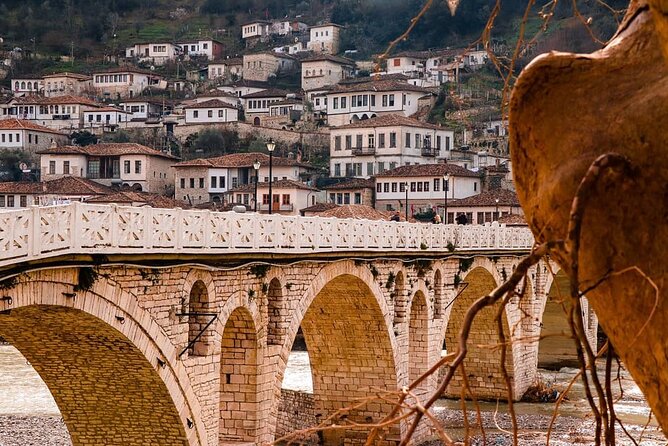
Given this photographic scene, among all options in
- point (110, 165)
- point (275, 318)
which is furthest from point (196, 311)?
point (110, 165)

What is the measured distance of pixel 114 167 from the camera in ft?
277

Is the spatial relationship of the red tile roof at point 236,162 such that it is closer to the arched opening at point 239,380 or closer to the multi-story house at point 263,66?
the multi-story house at point 263,66

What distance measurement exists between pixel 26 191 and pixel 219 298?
51843 millimetres

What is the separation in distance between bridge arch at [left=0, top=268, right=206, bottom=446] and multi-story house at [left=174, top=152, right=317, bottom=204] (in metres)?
58.9

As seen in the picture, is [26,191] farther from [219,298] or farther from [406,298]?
[219,298]

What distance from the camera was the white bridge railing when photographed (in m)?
13.8

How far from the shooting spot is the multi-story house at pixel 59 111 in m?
107

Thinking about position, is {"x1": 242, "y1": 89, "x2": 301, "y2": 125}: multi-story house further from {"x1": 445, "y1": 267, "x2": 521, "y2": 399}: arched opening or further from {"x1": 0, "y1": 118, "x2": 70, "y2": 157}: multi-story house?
{"x1": 445, "y1": 267, "x2": 521, "y2": 399}: arched opening

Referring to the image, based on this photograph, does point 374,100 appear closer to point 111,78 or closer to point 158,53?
point 111,78

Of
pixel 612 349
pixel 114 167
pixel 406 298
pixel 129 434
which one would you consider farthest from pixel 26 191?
pixel 612 349

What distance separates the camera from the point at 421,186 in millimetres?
70188

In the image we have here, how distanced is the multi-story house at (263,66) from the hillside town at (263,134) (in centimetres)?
12

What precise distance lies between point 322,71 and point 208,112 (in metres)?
19.7

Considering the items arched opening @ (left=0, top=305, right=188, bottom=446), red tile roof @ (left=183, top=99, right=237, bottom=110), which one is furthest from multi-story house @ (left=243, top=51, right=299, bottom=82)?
arched opening @ (left=0, top=305, right=188, bottom=446)
